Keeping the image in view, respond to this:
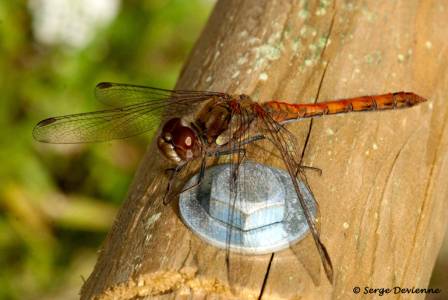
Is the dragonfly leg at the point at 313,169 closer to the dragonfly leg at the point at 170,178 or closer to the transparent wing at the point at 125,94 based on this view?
the dragonfly leg at the point at 170,178

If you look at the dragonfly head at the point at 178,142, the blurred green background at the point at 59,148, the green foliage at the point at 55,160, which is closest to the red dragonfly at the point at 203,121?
the dragonfly head at the point at 178,142

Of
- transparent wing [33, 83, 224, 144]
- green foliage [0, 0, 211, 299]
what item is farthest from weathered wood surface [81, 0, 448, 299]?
green foliage [0, 0, 211, 299]

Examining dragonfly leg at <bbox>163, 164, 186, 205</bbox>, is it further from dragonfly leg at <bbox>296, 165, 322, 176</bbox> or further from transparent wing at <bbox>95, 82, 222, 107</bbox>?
transparent wing at <bbox>95, 82, 222, 107</bbox>

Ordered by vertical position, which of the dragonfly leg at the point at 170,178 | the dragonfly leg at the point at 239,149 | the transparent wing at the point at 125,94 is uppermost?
the transparent wing at the point at 125,94

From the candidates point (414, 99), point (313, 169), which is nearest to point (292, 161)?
point (313, 169)

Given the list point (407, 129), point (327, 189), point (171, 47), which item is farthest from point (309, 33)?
point (171, 47)

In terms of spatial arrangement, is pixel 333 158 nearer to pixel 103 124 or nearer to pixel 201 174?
pixel 201 174
